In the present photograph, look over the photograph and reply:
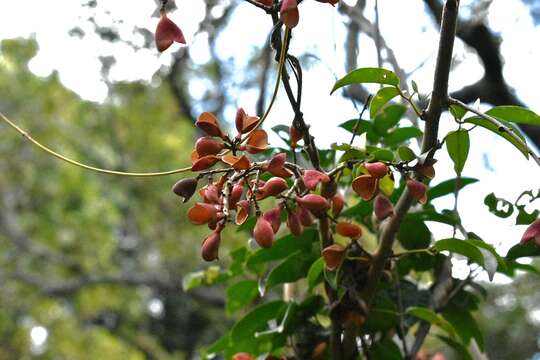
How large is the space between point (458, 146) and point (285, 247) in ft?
0.83

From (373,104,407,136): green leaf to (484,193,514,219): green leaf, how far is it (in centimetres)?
18

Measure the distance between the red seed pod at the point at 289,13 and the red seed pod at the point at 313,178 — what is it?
125 millimetres

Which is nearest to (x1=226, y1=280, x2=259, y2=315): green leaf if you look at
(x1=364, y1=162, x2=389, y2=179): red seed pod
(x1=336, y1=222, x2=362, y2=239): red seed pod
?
(x1=336, y1=222, x2=362, y2=239): red seed pod

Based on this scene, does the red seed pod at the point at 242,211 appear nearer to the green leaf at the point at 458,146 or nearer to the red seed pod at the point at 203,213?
the red seed pod at the point at 203,213

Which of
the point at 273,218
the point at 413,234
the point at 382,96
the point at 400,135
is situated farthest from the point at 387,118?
the point at 273,218

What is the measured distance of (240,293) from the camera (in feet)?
3.33

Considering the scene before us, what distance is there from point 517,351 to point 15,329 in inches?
125

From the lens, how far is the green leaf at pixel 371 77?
67 centimetres

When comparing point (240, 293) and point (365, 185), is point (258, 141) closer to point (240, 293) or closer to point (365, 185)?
point (365, 185)

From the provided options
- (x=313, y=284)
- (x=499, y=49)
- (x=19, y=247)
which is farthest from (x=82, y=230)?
(x=313, y=284)

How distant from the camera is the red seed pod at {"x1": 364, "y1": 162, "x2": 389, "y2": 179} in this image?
2.03 feet

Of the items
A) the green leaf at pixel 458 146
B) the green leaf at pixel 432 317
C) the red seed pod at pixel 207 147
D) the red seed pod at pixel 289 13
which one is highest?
the red seed pod at pixel 289 13

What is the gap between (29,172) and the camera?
5957 mm

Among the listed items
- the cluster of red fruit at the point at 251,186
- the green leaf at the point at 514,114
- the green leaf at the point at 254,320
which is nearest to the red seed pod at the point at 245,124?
the cluster of red fruit at the point at 251,186
